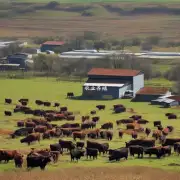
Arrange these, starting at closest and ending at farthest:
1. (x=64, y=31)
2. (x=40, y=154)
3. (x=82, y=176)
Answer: (x=82, y=176), (x=40, y=154), (x=64, y=31)

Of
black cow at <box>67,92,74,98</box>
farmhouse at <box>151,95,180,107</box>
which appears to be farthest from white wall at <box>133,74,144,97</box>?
farmhouse at <box>151,95,180,107</box>

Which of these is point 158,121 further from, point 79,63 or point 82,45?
point 82,45

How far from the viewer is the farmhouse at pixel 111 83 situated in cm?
5431

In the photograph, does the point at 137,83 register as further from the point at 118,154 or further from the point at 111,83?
the point at 118,154

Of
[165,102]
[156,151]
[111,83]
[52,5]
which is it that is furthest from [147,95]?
[52,5]

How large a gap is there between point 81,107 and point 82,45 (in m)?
56.1

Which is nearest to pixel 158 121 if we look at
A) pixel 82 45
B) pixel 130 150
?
pixel 130 150

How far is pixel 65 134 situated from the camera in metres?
34.5

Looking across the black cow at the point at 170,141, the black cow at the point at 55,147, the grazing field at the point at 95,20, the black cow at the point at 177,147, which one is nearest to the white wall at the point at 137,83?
the black cow at the point at 170,141

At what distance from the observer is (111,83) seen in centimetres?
5600

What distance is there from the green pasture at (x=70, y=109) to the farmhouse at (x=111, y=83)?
1.51m

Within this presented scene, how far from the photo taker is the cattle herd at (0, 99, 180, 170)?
90.3ft

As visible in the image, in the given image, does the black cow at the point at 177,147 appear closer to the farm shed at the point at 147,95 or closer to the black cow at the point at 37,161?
the black cow at the point at 37,161

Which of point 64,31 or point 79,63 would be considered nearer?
point 79,63
